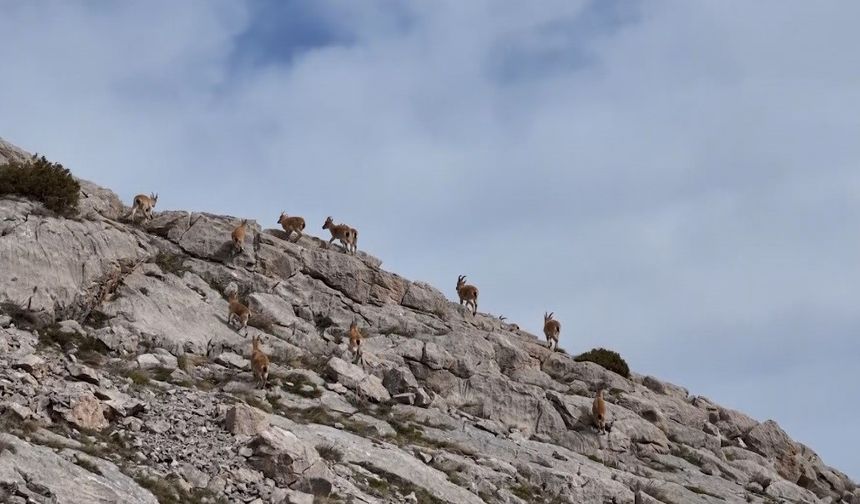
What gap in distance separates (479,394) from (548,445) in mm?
2540

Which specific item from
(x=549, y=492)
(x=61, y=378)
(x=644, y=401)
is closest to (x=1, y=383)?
(x=61, y=378)

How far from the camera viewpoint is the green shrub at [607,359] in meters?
35.6

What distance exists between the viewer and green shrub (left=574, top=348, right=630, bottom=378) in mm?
35625

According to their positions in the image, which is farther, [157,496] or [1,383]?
[1,383]

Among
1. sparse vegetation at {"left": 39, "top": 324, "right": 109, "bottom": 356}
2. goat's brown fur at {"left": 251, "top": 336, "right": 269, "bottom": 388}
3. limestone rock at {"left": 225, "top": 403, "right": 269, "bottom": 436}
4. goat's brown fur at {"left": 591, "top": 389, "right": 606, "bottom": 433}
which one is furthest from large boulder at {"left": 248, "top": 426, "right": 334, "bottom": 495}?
goat's brown fur at {"left": 591, "top": 389, "right": 606, "bottom": 433}

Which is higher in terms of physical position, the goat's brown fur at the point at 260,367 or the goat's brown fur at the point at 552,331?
the goat's brown fur at the point at 552,331

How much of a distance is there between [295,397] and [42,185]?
9110 millimetres

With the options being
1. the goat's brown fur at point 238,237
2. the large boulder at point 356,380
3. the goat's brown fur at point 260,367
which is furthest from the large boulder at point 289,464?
the goat's brown fur at point 238,237

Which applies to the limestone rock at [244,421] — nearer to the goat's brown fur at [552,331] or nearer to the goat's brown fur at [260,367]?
the goat's brown fur at [260,367]

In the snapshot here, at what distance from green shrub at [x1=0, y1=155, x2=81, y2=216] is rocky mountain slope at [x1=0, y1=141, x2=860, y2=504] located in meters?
0.41

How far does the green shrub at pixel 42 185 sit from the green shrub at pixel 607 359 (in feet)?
62.7

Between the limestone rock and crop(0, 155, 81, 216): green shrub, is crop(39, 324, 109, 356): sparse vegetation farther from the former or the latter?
crop(0, 155, 81, 216): green shrub

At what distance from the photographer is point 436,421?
24.0 metres

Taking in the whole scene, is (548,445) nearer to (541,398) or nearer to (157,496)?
(541,398)
